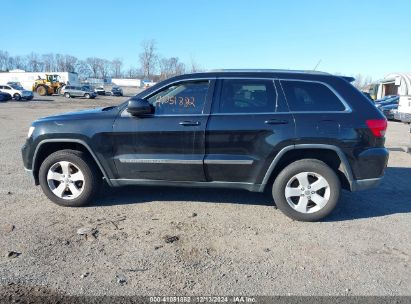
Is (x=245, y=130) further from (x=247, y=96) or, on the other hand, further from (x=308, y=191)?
(x=308, y=191)

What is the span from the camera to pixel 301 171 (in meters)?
4.25

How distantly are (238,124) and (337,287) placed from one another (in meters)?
2.09

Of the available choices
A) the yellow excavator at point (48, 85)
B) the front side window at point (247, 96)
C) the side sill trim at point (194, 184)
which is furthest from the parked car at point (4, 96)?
the front side window at point (247, 96)

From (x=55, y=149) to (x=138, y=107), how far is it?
4.84 feet

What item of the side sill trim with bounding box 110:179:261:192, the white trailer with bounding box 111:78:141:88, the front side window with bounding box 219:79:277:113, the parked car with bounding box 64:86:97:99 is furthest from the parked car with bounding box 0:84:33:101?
the white trailer with bounding box 111:78:141:88

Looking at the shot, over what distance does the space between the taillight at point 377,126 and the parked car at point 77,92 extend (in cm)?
4650

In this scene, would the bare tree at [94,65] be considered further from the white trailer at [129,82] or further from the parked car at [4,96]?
the parked car at [4,96]

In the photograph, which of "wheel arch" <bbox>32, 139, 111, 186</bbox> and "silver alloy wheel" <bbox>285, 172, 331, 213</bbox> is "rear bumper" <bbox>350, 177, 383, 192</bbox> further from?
"wheel arch" <bbox>32, 139, 111, 186</bbox>

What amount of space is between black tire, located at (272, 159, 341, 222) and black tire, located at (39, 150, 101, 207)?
7.86ft

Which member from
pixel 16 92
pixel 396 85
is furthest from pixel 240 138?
pixel 396 85

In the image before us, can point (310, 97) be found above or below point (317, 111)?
above

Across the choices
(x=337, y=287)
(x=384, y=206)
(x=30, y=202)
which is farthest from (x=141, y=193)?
(x=384, y=206)

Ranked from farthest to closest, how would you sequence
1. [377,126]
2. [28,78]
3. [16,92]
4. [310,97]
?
[28,78], [16,92], [310,97], [377,126]

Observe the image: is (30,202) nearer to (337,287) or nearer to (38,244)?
(38,244)
